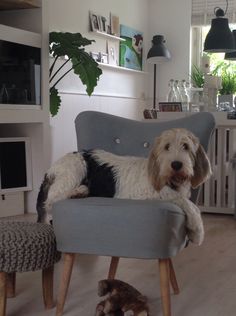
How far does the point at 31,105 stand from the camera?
3734 mm

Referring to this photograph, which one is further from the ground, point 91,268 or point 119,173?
point 119,173

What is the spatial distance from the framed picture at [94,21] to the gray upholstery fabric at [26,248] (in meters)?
3.76

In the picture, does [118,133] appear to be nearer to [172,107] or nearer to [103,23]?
[172,107]

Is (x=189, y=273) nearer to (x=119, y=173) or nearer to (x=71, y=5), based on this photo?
(x=119, y=173)

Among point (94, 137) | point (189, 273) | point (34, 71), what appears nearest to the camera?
point (94, 137)

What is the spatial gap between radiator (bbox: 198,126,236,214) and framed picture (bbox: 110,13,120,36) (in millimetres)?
2305

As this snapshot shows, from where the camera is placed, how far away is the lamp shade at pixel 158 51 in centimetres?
630

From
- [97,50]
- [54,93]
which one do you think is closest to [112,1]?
[97,50]

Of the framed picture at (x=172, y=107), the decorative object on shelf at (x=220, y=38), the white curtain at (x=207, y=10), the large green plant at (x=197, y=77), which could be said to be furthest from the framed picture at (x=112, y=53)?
the framed picture at (x=172, y=107)

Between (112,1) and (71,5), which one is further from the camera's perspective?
(112,1)

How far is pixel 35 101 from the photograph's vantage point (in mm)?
3768

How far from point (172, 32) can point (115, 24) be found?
1157mm

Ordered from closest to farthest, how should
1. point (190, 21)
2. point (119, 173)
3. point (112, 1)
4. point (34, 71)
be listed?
point (119, 173)
point (34, 71)
point (112, 1)
point (190, 21)

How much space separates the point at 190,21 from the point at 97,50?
1.80 meters
